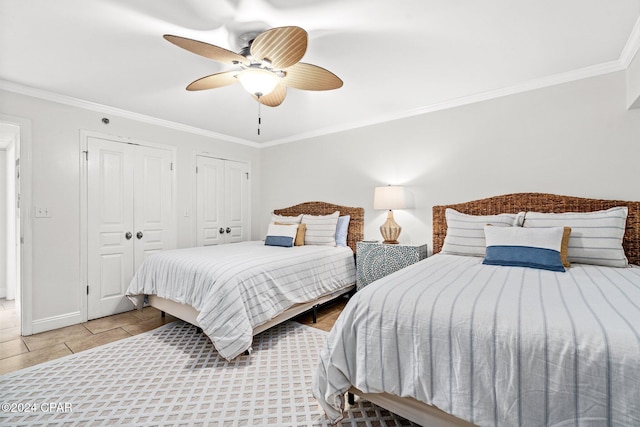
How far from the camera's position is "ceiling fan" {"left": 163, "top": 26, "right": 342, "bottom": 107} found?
5.57 feet

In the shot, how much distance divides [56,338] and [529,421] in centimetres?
375

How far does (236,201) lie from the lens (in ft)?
16.1

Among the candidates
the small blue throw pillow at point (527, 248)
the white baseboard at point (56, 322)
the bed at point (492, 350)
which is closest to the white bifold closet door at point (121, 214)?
the white baseboard at point (56, 322)

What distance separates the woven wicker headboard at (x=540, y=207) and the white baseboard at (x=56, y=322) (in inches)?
160

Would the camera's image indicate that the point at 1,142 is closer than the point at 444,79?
No

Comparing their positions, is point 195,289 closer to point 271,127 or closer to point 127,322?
point 127,322

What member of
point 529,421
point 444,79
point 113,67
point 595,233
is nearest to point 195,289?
point 113,67

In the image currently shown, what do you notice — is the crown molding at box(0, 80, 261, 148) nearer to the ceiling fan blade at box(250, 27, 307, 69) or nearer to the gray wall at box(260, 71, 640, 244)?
the gray wall at box(260, 71, 640, 244)

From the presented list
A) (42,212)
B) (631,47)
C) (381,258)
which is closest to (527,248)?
(381,258)

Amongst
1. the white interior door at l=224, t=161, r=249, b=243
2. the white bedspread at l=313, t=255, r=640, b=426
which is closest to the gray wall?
the white interior door at l=224, t=161, r=249, b=243

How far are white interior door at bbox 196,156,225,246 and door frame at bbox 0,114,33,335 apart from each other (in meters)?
1.78

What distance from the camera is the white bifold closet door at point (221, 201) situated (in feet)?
14.4

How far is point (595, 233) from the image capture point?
2.28 metres

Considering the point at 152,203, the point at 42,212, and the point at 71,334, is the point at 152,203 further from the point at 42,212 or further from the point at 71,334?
the point at 71,334
